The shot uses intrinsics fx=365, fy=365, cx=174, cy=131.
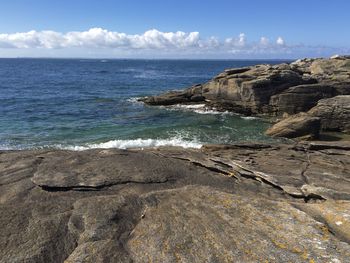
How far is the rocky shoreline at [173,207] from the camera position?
275 inches

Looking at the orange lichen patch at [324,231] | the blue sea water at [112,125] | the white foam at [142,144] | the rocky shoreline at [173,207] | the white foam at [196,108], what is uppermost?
the orange lichen patch at [324,231]

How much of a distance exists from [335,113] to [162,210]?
2960cm

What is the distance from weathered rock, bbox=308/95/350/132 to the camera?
110 feet

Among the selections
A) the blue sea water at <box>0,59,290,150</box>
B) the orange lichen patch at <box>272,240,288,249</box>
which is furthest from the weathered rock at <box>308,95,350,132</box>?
the orange lichen patch at <box>272,240,288,249</box>

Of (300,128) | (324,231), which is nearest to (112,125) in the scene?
(300,128)

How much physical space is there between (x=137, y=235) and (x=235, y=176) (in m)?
5.35

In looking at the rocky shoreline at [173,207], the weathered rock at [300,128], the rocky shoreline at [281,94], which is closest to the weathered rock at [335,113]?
the rocky shoreline at [281,94]

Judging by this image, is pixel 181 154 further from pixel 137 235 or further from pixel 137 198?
pixel 137 235

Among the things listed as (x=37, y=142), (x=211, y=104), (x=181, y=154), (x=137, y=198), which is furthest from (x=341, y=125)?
(x=137, y=198)

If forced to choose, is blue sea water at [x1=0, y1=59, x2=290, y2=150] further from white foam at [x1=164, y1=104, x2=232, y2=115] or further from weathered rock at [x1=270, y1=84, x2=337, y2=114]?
weathered rock at [x1=270, y1=84, x2=337, y2=114]

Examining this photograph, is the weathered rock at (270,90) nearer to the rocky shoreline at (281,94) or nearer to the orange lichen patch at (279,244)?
the rocky shoreline at (281,94)

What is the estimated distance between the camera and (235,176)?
12.2 meters

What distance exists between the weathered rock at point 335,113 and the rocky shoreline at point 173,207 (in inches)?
707

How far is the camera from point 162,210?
873 cm
